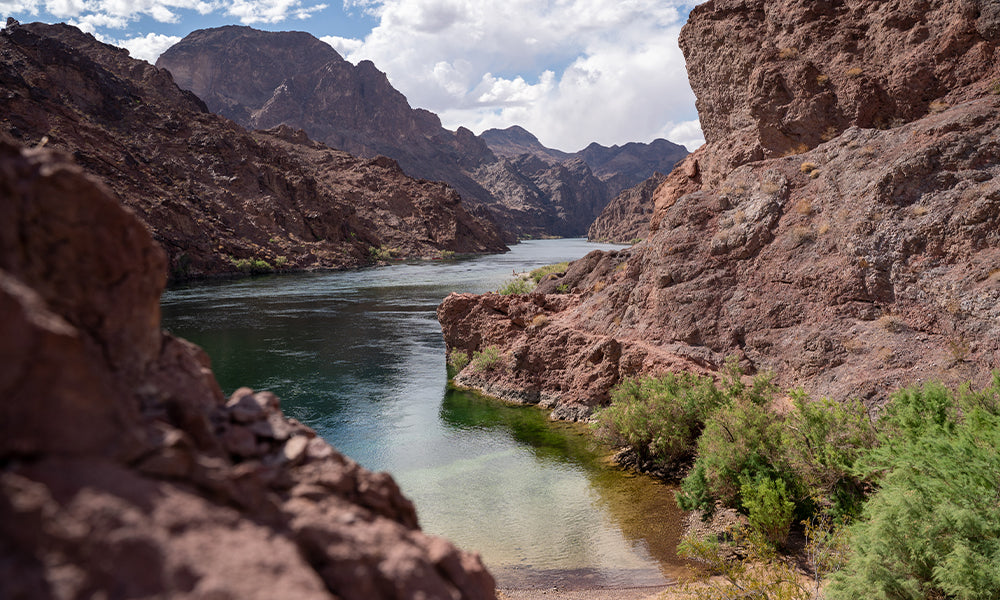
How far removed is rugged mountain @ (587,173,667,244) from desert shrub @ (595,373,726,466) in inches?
5358

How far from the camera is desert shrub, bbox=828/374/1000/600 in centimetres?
659

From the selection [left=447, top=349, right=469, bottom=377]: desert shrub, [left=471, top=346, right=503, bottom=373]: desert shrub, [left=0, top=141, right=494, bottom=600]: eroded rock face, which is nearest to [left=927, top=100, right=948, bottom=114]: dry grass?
[left=471, top=346, right=503, bottom=373]: desert shrub

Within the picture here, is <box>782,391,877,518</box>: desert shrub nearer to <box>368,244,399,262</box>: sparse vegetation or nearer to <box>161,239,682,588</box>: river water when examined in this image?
<box>161,239,682,588</box>: river water

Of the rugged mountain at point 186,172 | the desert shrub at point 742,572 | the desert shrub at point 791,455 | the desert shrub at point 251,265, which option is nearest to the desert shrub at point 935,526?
the desert shrub at point 742,572

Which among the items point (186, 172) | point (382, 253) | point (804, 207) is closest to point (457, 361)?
point (804, 207)

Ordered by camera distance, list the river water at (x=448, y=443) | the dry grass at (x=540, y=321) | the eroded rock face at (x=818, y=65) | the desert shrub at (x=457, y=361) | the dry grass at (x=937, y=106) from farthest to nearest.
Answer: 1. the desert shrub at (x=457, y=361)
2. the dry grass at (x=540, y=321)
3. the eroded rock face at (x=818, y=65)
4. the dry grass at (x=937, y=106)
5. the river water at (x=448, y=443)

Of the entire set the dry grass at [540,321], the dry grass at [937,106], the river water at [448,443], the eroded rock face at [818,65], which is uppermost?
the eroded rock face at [818,65]

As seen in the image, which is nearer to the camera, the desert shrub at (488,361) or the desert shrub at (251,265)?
the desert shrub at (488,361)

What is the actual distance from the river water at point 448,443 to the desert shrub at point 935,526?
373cm

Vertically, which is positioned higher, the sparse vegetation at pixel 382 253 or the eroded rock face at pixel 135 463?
the sparse vegetation at pixel 382 253

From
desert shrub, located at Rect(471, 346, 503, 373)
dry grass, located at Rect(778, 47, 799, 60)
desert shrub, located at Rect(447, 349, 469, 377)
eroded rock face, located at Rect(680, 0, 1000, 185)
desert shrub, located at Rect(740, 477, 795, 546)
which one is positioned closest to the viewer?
desert shrub, located at Rect(740, 477, 795, 546)

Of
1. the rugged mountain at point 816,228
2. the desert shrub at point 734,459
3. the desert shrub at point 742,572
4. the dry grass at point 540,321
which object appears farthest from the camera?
the dry grass at point 540,321

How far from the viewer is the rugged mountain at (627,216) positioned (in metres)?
156

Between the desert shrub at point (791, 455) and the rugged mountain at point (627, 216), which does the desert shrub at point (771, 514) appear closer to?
the desert shrub at point (791, 455)
